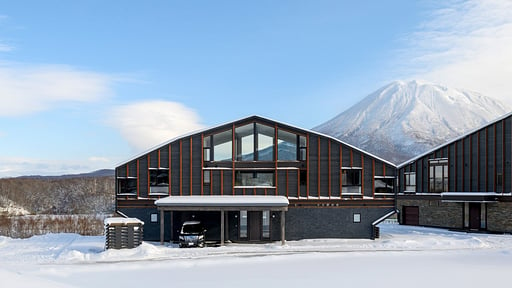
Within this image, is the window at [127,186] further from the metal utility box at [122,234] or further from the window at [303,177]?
the window at [303,177]

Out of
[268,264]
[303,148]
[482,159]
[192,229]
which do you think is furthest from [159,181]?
[482,159]

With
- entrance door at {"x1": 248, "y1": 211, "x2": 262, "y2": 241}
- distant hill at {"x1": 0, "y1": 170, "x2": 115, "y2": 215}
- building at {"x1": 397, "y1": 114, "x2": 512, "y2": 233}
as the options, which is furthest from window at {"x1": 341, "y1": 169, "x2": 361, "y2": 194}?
distant hill at {"x1": 0, "y1": 170, "x2": 115, "y2": 215}

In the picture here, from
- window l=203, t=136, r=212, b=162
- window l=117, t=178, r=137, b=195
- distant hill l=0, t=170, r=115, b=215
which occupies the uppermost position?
window l=203, t=136, r=212, b=162

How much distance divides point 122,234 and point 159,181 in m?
5.51

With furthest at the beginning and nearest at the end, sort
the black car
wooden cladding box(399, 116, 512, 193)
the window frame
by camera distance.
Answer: wooden cladding box(399, 116, 512, 193), the window frame, the black car

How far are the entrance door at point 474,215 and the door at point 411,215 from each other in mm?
5416

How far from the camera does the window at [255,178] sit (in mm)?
30266

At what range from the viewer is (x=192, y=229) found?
1094 inches

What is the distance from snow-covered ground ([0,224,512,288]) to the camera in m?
17.8

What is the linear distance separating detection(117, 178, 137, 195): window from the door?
2398 centimetres

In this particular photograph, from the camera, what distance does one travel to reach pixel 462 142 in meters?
36.3

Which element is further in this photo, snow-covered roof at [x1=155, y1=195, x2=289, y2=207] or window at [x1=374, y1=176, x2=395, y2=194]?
window at [x1=374, y1=176, x2=395, y2=194]

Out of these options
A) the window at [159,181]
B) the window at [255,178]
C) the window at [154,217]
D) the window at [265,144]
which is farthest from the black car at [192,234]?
the window at [265,144]

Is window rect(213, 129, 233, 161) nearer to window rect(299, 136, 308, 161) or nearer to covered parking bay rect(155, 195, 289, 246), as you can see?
covered parking bay rect(155, 195, 289, 246)
